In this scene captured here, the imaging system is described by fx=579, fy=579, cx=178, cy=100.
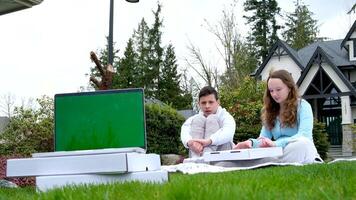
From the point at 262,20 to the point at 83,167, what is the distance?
190ft

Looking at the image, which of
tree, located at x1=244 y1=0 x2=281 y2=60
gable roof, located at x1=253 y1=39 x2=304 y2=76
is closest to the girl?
gable roof, located at x1=253 y1=39 x2=304 y2=76

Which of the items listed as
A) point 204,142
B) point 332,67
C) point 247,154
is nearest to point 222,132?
point 204,142

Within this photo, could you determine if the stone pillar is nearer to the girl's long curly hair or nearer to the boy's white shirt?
the boy's white shirt

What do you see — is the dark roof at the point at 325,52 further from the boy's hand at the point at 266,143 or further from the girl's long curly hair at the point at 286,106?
the boy's hand at the point at 266,143

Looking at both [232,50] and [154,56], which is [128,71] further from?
[232,50]

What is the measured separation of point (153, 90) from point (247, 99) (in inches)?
1317

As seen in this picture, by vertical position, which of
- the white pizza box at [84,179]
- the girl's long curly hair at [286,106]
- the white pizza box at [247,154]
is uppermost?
the girl's long curly hair at [286,106]

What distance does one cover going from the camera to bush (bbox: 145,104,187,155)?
1734 centimetres

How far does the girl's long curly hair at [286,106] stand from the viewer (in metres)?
6.66

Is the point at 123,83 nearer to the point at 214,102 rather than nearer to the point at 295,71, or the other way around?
the point at 295,71

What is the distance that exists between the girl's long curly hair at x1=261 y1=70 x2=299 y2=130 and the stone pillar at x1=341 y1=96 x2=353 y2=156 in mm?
29809

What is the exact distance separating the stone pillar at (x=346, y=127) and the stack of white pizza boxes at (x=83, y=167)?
33.7m

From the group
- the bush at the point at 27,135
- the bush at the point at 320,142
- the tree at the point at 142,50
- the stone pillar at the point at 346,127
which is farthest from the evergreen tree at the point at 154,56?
the bush at the point at 320,142

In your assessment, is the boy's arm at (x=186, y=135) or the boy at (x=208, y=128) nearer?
the boy at (x=208, y=128)
